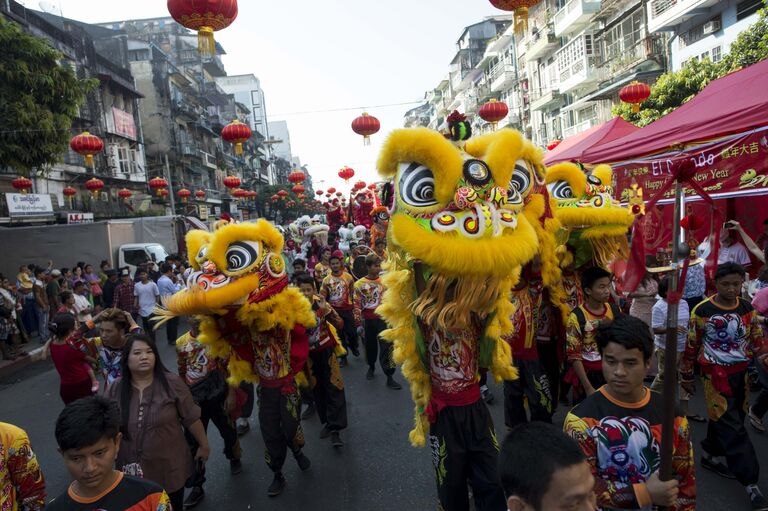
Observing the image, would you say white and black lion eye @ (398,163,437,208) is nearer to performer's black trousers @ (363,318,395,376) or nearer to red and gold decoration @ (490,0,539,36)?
performer's black trousers @ (363,318,395,376)

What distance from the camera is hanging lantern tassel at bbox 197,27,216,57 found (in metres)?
5.26

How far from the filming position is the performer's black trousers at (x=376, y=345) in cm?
600

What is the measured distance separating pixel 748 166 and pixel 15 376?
1093 centimetres

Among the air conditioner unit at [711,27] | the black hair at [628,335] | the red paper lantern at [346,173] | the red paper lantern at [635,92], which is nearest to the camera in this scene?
the black hair at [628,335]

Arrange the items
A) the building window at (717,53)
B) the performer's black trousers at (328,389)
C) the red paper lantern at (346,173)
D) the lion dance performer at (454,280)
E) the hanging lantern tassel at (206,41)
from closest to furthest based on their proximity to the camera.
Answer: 1. the lion dance performer at (454,280)
2. the performer's black trousers at (328,389)
3. the hanging lantern tassel at (206,41)
4. the building window at (717,53)
5. the red paper lantern at (346,173)

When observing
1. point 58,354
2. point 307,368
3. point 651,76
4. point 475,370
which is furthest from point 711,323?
point 651,76

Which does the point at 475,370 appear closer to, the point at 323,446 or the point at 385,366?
the point at 323,446

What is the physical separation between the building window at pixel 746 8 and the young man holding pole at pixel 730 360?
14586mm

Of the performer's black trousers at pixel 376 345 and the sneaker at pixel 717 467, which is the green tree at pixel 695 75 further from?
the sneaker at pixel 717 467


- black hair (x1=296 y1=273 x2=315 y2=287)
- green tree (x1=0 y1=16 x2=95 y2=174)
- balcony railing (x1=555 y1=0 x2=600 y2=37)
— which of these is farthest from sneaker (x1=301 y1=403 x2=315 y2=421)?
balcony railing (x1=555 y1=0 x2=600 y2=37)

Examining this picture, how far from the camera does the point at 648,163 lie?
243 inches

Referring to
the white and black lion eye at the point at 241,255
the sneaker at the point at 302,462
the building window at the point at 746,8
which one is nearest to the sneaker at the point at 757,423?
the sneaker at the point at 302,462

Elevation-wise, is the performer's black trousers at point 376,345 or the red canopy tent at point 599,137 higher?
the red canopy tent at point 599,137

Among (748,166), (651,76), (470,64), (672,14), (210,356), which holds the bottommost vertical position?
(210,356)
